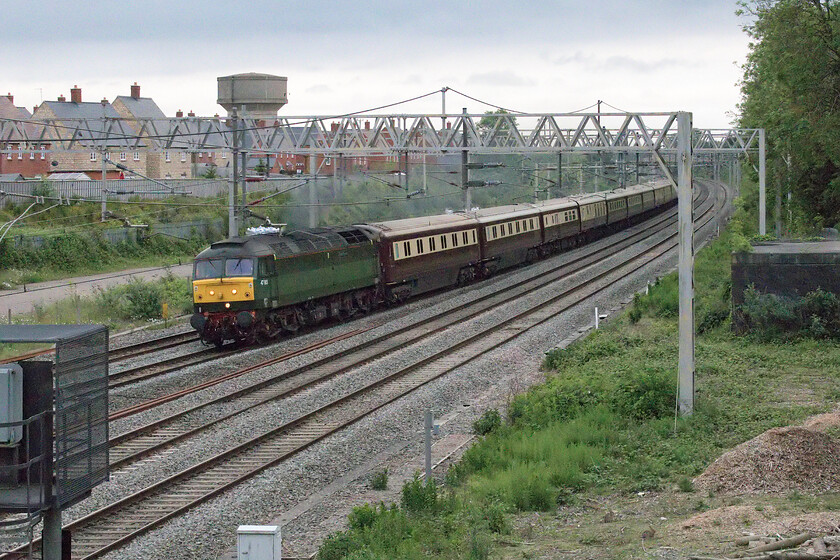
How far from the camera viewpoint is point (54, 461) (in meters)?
8.84

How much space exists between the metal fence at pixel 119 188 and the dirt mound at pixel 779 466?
3862 centimetres

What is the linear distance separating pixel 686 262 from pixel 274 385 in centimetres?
953

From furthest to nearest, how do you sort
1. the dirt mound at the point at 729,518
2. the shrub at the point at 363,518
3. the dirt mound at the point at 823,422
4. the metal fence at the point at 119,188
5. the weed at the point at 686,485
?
the metal fence at the point at 119,188
the dirt mound at the point at 823,422
the weed at the point at 686,485
the shrub at the point at 363,518
the dirt mound at the point at 729,518

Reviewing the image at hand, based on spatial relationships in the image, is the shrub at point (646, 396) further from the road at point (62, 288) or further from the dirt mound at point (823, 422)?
the road at point (62, 288)

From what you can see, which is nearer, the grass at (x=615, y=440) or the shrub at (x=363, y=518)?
the grass at (x=615, y=440)

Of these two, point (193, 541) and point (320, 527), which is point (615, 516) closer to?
point (320, 527)

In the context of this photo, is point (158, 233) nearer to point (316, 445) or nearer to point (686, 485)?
point (316, 445)

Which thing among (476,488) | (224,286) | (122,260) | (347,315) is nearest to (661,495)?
(476,488)

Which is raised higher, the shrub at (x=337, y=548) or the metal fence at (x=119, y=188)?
the metal fence at (x=119, y=188)

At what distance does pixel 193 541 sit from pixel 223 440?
502 centimetres

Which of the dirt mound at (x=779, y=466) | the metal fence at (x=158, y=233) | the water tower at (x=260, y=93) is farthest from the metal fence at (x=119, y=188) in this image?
the dirt mound at (x=779, y=466)

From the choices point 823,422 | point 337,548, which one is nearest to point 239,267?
point 823,422

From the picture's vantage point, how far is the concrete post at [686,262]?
16.8 metres

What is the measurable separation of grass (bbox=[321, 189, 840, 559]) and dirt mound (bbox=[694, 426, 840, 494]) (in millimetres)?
419
